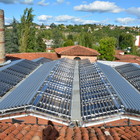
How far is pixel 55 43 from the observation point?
6012 centimetres

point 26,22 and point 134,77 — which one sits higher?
point 26,22

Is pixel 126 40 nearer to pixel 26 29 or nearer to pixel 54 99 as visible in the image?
pixel 26 29

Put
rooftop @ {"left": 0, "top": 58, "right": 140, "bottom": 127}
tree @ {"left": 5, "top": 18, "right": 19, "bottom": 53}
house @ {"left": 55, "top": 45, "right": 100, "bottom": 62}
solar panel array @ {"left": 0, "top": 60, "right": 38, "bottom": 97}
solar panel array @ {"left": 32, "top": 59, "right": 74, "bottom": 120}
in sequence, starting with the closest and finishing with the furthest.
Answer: rooftop @ {"left": 0, "top": 58, "right": 140, "bottom": 127}
solar panel array @ {"left": 32, "top": 59, "right": 74, "bottom": 120}
solar panel array @ {"left": 0, "top": 60, "right": 38, "bottom": 97}
house @ {"left": 55, "top": 45, "right": 100, "bottom": 62}
tree @ {"left": 5, "top": 18, "right": 19, "bottom": 53}

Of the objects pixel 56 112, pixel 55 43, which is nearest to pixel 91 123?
pixel 56 112

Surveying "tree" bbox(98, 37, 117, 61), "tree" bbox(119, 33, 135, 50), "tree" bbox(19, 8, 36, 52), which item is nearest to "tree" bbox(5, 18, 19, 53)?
"tree" bbox(19, 8, 36, 52)

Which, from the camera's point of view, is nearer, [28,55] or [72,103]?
[72,103]

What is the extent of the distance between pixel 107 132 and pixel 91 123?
1.40m

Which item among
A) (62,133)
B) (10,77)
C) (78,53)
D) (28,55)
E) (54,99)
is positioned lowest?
(62,133)

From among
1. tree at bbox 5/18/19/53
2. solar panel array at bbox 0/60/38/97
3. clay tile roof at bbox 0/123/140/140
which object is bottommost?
clay tile roof at bbox 0/123/140/140

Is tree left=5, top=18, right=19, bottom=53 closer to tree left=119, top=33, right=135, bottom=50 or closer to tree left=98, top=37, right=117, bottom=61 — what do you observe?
tree left=98, top=37, right=117, bottom=61

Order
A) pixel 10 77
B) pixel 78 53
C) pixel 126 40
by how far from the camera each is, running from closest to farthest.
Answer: pixel 10 77 → pixel 78 53 → pixel 126 40

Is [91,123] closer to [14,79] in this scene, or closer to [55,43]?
[14,79]

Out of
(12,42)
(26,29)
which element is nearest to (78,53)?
(26,29)

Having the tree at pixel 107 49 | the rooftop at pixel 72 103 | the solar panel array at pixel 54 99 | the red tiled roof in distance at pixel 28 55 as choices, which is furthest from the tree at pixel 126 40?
the solar panel array at pixel 54 99
